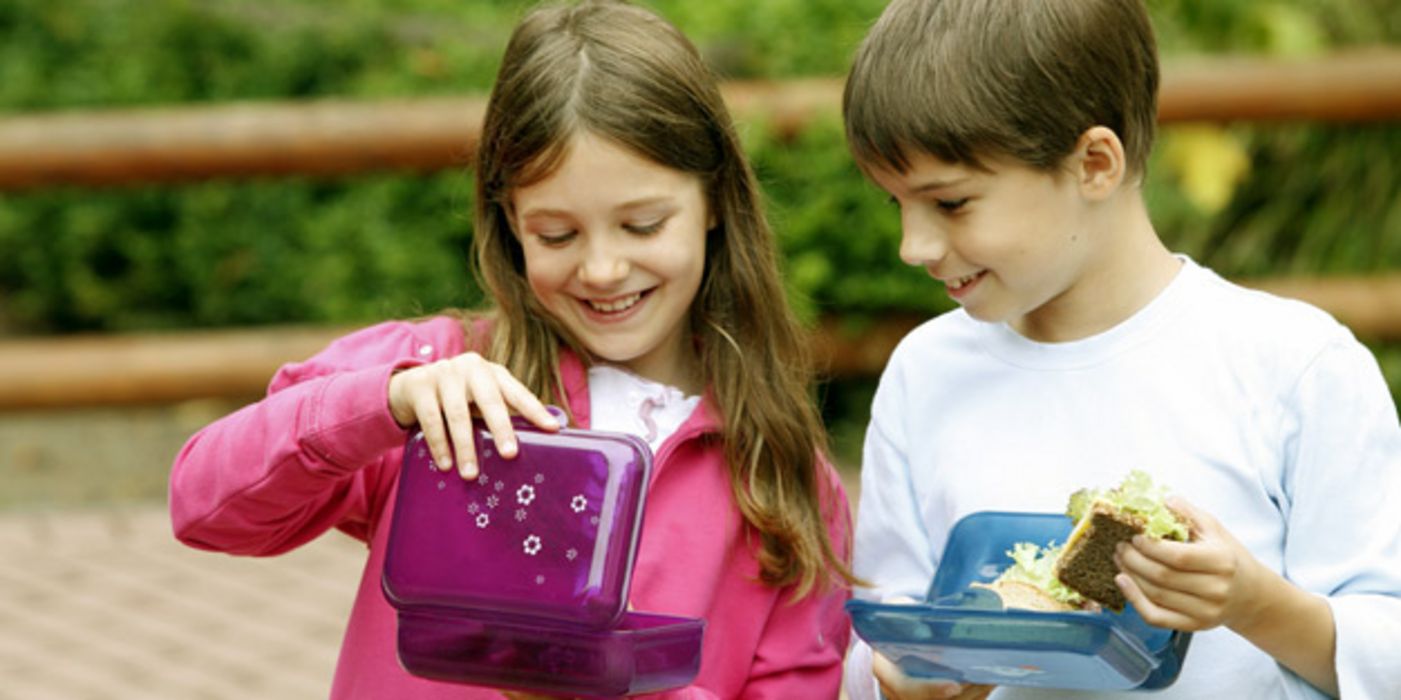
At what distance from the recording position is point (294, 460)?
8.17 ft

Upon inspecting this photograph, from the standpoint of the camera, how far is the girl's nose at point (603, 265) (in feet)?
8.54

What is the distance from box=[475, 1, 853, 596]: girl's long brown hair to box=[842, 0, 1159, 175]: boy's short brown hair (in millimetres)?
319

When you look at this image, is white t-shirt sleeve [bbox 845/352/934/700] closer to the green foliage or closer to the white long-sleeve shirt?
the white long-sleeve shirt

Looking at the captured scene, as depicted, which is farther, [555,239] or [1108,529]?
[555,239]

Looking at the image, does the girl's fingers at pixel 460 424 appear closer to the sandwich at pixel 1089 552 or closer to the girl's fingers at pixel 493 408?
the girl's fingers at pixel 493 408

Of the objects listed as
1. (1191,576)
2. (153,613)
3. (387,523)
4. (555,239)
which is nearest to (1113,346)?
(1191,576)

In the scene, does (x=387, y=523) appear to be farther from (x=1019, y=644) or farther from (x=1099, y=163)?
(x=1099, y=163)

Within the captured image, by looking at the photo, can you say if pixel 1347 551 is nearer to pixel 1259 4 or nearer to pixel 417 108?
pixel 417 108

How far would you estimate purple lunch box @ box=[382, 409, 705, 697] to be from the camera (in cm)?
227

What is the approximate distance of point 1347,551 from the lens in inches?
93.4

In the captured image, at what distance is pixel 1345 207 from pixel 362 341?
18.3 ft

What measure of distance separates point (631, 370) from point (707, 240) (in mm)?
218

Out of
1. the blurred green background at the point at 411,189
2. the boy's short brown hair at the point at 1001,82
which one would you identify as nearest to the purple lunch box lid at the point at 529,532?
the boy's short brown hair at the point at 1001,82

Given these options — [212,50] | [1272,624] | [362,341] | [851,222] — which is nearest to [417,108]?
[851,222]
